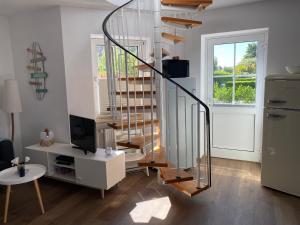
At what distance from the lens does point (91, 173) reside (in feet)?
9.70

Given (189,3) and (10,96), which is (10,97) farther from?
(189,3)

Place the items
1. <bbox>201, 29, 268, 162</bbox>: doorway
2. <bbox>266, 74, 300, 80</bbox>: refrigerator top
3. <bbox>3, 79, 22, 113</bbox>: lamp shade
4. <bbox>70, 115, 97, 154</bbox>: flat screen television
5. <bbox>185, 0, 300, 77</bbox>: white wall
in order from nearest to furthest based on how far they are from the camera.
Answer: <bbox>266, 74, 300, 80</bbox>: refrigerator top < <bbox>70, 115, 97, 154</bbox>: flat screen television < <bbox>185, 0, 300, 77</bbox>: white wall < <bbox>3, 79, 22, 113</bbox>: lamp shade < <bbox>201, 29, 268, 162</bbox>: doorway

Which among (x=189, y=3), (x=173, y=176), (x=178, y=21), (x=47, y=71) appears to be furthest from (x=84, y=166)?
(x=189, y=3)

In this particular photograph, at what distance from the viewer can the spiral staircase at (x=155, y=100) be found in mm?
2477

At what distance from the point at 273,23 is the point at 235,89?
43.7 inches

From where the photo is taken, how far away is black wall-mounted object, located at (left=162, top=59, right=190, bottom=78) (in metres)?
3.18

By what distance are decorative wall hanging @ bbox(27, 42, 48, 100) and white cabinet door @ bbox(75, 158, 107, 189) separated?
1.34 meters

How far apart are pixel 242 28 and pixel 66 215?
337cm

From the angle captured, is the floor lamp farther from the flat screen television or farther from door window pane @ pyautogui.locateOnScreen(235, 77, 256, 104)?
door window pane @ pyautogui.locateOnScreen(235, 77, 256, 104)

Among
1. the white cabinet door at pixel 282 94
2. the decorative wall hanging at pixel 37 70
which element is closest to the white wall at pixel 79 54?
the decorative wall hanging at pixel 37 70

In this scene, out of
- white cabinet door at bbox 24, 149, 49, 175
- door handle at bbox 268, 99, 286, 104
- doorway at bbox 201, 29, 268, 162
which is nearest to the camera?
door handle at bbox 268, 99, 286, 104

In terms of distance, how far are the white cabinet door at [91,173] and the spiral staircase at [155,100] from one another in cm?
41

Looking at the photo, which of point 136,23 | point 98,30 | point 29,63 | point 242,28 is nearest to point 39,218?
point 29,63

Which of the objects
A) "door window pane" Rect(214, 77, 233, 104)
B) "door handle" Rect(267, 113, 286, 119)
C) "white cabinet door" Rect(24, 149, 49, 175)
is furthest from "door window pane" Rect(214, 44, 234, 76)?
"white cabinet door" Rect(24, 149, 49, 175)
